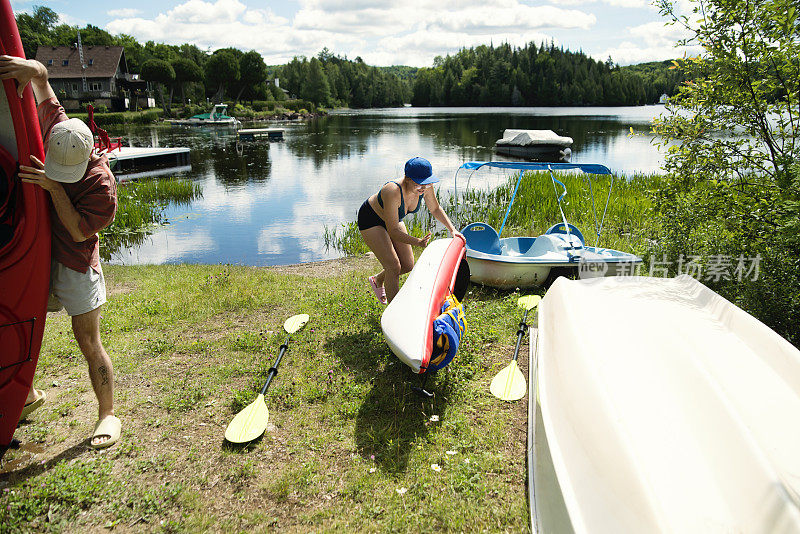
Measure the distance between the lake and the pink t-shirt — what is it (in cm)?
624

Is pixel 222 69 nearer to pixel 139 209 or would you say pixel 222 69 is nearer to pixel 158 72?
pixel 158 72

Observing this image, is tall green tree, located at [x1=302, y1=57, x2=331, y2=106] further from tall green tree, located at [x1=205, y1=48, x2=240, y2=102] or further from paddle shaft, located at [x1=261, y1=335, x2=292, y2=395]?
paddle shaft, located at [x1=261, y1=335, x2=292, y2=395]

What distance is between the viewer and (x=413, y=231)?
11.4 m

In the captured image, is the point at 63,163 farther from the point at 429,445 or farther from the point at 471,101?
the point at 471,101

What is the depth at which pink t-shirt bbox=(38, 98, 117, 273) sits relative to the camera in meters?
3.37

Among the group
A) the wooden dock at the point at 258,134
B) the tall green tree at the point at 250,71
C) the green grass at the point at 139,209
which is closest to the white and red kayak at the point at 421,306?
the green grass at the point at 139,209

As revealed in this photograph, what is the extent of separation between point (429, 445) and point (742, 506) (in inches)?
83.2

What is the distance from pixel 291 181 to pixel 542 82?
352 feet

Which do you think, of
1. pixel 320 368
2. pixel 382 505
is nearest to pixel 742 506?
pixel 382 505

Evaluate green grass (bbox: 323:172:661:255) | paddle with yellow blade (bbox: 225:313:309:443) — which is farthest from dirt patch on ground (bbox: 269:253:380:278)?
paddle with yellow blade (bbox: 225:313:309:443)

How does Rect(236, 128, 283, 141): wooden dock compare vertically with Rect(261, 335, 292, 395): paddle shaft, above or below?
above

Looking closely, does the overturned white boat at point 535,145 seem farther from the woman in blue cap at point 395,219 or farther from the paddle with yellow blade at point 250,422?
the paddle with yellow blade at point 250,422

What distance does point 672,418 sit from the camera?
2.73 meters

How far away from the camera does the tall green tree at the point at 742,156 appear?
4.88m
